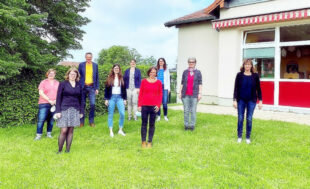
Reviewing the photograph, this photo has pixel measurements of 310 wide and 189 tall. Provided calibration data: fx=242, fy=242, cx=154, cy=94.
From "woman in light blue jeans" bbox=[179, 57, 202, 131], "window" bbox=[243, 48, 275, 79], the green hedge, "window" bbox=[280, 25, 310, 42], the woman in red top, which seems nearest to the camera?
the woman in red top

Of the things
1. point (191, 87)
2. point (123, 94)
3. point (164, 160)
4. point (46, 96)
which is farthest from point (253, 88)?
point (46, 96)

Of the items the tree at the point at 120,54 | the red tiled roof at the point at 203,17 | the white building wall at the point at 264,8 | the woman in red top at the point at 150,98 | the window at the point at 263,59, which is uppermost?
the tree at the point at 120,54

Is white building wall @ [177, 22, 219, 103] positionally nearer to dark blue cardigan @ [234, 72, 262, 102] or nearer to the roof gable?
the roof gable

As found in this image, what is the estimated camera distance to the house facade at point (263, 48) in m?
9.62

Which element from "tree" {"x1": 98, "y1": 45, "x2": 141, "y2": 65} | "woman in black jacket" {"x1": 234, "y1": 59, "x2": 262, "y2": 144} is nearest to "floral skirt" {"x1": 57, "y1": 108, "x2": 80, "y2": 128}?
"woman in black jacket" {"x1": 234, "y1": 59, "x2": 262, "y2": 144}

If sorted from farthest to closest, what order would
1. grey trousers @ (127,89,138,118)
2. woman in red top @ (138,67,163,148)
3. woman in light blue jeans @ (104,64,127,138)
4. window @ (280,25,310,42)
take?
window @ (280,25,310,42) → grey trousers @ (127,89,138,118) → woman in light blue jeans @ (104,64,127,138) → woman in red top @ (138,67,163,148)

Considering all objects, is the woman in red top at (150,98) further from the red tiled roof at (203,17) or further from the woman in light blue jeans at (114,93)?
the red tiled roof at (203,17)

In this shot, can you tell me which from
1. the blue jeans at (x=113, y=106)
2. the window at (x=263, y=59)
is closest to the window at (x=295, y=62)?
the window at (x=263, y=59)

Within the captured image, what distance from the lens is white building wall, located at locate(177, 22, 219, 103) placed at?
1270 centimetres

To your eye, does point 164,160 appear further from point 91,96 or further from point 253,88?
point 91,96

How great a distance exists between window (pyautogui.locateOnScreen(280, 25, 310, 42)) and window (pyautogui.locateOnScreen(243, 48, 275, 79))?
27.6 inches

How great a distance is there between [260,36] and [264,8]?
117 centimetres

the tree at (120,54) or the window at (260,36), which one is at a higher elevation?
the tree at (120,54)

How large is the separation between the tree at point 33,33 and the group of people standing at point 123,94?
4.27ft
